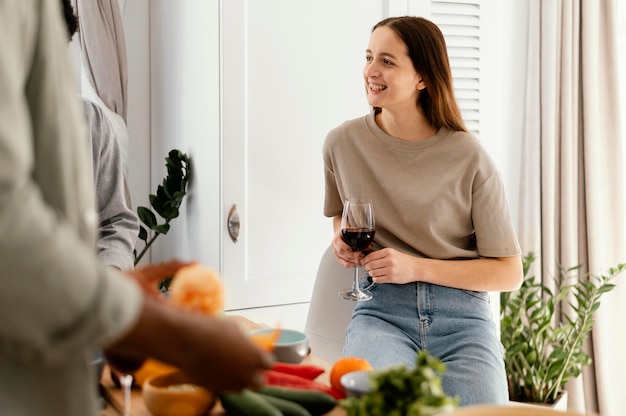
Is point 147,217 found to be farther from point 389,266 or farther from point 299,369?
point 299,369

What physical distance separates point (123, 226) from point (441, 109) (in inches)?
41.5

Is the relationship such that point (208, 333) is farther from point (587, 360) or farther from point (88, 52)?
point (587, 360)

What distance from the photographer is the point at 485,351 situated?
2031 millimetres

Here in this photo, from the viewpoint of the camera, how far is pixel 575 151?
3.30 metres

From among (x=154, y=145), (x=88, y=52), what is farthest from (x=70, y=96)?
(x=154, y=145)

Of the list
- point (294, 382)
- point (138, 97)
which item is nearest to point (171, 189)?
point (138, 97)

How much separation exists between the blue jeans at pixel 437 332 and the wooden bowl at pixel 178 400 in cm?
103

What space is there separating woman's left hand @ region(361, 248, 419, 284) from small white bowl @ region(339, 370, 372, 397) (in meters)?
0.93

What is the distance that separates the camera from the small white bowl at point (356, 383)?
38.7 inches

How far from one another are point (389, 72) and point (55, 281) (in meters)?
1.72

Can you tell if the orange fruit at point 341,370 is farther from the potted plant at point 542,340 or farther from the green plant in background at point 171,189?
the potted plant at point 542,340

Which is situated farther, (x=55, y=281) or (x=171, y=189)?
(x=171, y=189)

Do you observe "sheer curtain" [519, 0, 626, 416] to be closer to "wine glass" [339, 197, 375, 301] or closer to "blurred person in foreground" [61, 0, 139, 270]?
"wine glass" [339, 197, 375, 301]

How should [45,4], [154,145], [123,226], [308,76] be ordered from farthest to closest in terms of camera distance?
[154,145]
[308,76]
[123,226]
[45,4]
